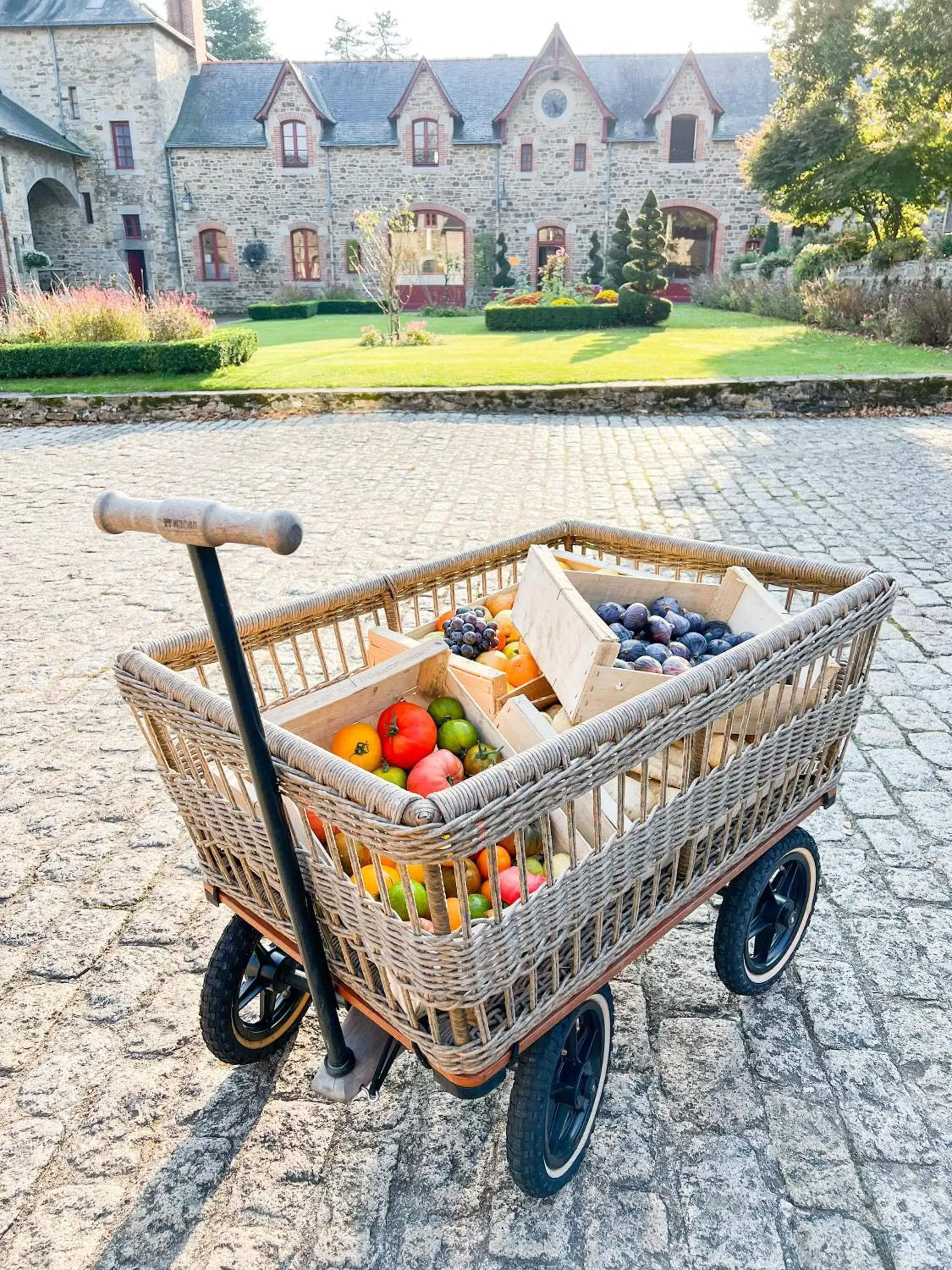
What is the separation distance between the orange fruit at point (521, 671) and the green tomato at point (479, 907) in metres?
0.80

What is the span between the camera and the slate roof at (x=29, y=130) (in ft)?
81.8

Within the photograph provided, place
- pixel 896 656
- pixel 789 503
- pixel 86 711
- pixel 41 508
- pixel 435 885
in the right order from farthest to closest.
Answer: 1. pixel 41 508
2. pixel 789 503
3. pixel 896 656
4. pixel 86 711
5. pixel 435 885

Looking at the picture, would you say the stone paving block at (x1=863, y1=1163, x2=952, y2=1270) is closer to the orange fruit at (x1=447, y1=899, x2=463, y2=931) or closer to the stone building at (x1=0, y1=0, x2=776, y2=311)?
the orange fruit at (x1=447, y1=899, x2=463, y2=931)

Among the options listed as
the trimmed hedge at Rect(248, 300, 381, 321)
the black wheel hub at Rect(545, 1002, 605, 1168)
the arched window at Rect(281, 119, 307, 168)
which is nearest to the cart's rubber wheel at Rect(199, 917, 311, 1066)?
the black wheel hub at Rect(545, 1002, 605, 1168)

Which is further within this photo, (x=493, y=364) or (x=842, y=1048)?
(x=493, y=364)

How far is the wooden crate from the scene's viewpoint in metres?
2.01

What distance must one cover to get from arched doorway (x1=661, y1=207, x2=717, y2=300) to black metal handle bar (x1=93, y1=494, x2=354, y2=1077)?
3299 centimetres

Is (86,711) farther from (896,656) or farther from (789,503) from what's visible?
(789,503)

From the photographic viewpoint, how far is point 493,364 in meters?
13.9

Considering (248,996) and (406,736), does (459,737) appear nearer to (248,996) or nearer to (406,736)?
(406,736)

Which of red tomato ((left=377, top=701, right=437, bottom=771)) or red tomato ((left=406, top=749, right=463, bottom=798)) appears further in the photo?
red tomato ((left=377, top=701, right=437, bottom=771))

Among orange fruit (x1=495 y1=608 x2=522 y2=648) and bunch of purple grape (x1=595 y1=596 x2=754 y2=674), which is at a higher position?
bunch of purple grape (x1=595 y1=596 x2=754 y2=674)

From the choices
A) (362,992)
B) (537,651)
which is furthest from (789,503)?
(362,992)

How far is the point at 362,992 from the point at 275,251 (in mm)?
32469
